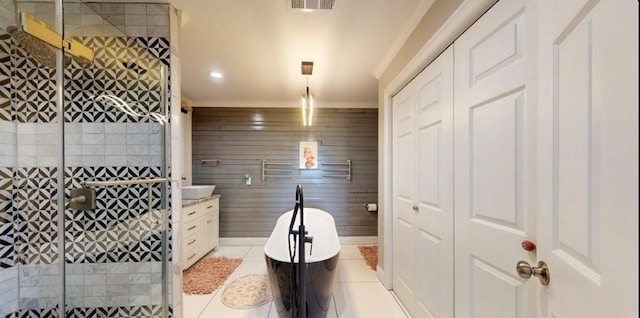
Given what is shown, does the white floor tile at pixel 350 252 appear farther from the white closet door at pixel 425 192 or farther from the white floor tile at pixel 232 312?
the white floor tile at pixel 232 312

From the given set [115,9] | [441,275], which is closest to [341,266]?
[441,275]

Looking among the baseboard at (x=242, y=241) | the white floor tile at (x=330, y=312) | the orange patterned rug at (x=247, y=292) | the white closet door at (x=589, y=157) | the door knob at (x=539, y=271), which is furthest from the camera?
the baseboard at (x=242, y=241)

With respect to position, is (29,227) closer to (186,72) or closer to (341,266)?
(186,72)

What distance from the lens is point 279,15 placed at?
192 centimetres

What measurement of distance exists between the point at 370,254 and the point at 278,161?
2.05 m

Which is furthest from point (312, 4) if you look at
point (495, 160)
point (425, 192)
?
point (425, 192)

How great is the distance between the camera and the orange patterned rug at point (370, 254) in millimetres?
3510

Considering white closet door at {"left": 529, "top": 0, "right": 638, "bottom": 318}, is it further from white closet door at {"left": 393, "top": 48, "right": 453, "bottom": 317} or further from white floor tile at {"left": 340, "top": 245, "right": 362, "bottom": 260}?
white floor tile at {"left": 340, "top": 245, "right": 362, "bottom": 260}

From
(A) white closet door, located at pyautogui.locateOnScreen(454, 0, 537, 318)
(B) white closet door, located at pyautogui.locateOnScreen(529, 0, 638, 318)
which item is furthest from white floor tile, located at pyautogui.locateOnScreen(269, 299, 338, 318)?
(B) white closet door, located at pyautogui.locateOnScreen(529, 0, 638, 318)

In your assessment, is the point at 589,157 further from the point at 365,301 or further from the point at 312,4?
the point at 365,301

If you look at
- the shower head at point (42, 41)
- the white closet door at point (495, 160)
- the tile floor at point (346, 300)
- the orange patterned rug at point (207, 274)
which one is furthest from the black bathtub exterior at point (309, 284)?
the shower head at point (42, 41)

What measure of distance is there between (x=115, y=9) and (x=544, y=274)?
275 centimetres

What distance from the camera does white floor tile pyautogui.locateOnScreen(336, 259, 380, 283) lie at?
9.87 ft

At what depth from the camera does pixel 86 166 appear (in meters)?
1.82
